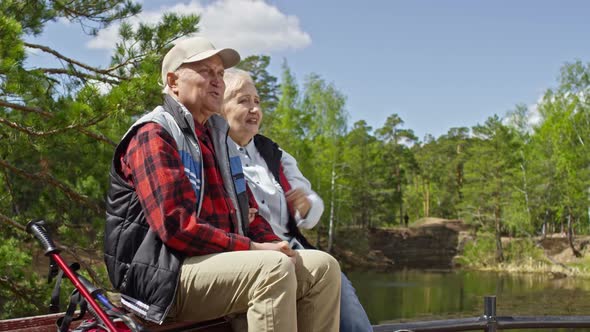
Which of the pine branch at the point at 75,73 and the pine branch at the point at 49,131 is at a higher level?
the pine branch at the point at 75,73

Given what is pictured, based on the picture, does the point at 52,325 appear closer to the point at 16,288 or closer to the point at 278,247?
the point at 278,247

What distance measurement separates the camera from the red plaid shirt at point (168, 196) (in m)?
1.92

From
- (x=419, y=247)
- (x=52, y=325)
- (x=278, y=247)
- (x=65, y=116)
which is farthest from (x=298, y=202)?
(x=419, y=247)

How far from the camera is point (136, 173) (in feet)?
6.49

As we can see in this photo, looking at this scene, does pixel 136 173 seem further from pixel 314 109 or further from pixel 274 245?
pixel 314 109

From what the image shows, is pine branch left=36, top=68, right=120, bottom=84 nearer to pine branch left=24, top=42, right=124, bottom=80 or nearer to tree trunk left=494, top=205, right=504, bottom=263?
pine branch left=24, top=42, right=124, bottom=80

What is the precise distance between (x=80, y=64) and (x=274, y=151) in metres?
3.54

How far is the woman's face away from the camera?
2.79 m

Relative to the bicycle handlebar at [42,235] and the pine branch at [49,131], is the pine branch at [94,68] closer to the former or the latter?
the pine branch at [49,131]

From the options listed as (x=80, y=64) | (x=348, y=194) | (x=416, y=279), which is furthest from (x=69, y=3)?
(x=348, y=194)

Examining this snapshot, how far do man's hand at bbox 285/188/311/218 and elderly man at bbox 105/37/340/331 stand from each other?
0.49m

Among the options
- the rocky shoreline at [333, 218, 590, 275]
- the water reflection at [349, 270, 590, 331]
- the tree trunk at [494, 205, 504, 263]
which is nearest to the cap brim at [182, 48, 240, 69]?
the water reflection at [349, 270, 590, 331]

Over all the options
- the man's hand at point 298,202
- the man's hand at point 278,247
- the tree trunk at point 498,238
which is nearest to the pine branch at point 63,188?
the man's hand at point 298,202

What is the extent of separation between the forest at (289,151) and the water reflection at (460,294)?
4709mm
